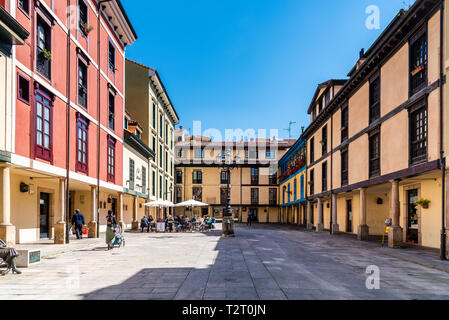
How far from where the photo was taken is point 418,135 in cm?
1384

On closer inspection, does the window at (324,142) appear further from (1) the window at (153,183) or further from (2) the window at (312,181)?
(1) the window at (153,183)

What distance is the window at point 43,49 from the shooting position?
1421 cm

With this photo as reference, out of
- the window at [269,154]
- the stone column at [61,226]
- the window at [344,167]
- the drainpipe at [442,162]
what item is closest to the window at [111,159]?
the stone column at [61,226]

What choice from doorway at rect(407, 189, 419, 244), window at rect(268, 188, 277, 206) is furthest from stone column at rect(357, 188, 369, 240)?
window at rect(268, 188, 277, 206)

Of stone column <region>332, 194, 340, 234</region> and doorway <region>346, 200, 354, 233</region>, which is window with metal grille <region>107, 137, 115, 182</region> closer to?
stone column <region>332, 194, 340, 234</region>

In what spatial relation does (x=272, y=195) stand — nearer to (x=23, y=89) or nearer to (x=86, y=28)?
(x=86, y=28)

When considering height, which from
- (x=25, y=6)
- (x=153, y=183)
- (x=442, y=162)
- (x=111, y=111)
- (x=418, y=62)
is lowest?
(x=153, y=183)

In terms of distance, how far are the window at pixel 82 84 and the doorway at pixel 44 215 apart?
5.11m

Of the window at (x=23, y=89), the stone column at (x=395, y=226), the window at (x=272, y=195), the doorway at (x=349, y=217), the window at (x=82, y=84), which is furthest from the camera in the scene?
the window at (x=272, y=195)

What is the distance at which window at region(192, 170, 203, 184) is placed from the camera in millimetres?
55594

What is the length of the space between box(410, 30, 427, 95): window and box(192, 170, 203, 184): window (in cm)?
4324

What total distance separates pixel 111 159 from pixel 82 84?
19.8 feet

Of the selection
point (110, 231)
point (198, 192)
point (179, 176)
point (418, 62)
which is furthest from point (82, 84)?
point (198, 192)
